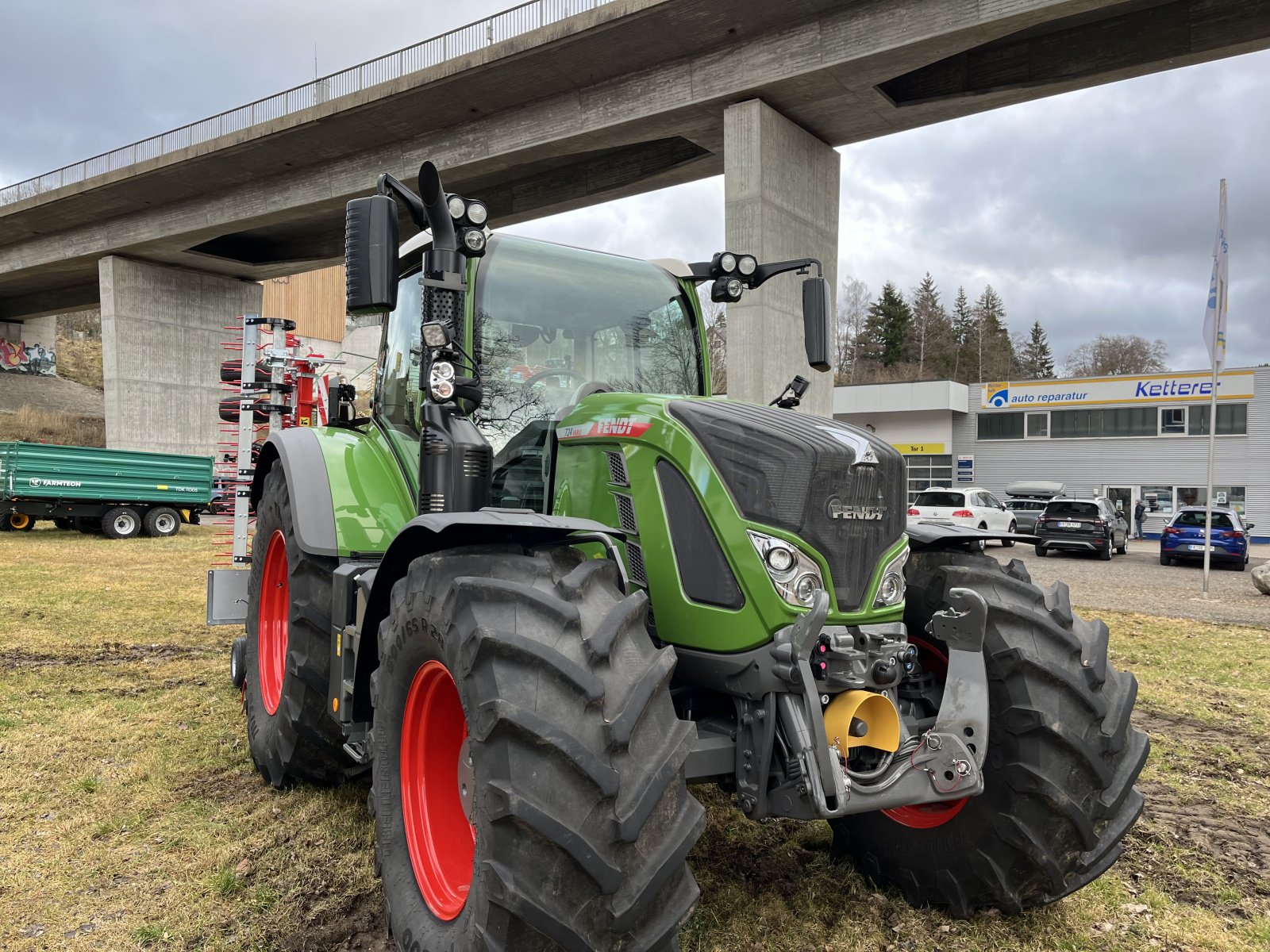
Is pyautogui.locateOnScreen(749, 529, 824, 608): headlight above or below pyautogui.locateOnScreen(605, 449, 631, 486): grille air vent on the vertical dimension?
below

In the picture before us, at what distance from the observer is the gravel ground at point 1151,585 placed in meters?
13.2

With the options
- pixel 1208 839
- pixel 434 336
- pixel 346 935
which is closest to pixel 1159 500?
pixel 1208 839

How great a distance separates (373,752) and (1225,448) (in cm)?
4028

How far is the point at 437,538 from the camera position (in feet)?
9.97

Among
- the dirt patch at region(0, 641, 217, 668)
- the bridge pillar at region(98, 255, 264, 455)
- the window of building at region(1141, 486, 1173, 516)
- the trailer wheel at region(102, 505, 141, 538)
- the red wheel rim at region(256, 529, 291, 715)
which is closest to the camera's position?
the red wheel rim at region(256, 529, 291, 715)

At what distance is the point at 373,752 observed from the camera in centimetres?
314

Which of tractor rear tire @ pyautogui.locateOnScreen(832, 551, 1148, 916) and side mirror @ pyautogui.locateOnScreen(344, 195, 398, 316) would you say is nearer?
tractor rear tire @ pyautogui.locateOnScreen(832, 551, 1148, 916)

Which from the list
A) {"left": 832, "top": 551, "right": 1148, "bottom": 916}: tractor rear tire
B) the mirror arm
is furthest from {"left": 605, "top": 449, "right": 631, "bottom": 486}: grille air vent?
{"left": 832, "top": 551, "right": 1148, "bottom": 916}: tractor rear tire

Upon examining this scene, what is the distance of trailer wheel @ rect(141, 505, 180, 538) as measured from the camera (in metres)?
20.3

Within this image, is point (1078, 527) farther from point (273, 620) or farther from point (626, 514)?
point (626, 514)

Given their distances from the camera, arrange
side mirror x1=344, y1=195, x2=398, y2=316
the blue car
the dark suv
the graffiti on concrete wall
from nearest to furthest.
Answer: side mirror x1=344, y1=195, x2=398, y2=316 < the blue car < the dark suv < the graffiti on concrete wall

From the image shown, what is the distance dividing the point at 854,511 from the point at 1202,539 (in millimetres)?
22872

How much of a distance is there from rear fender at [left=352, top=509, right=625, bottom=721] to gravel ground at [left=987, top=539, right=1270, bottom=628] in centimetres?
744

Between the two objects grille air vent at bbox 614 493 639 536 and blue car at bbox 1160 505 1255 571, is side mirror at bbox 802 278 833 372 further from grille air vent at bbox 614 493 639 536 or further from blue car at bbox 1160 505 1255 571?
blue car at bbox 1160 505 1255 571
